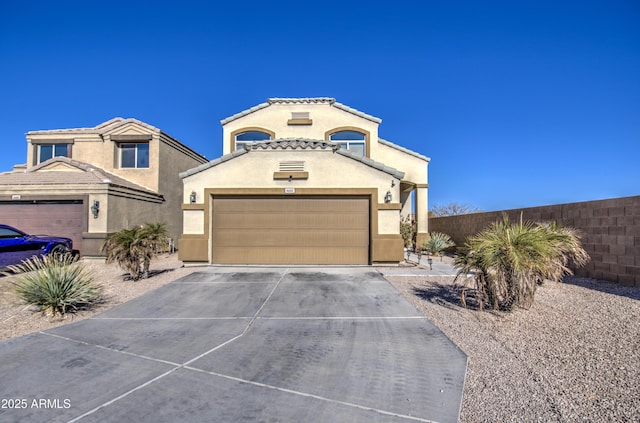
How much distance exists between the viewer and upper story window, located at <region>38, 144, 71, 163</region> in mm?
17172

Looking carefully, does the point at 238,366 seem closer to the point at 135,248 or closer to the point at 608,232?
the point at 135,248

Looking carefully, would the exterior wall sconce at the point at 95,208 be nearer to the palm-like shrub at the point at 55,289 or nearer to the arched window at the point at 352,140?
the palm-like shrub at the point at 55,289

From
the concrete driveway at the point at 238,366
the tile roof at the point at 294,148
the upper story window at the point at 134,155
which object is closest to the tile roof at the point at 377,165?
the tile roof at the point at 294,148

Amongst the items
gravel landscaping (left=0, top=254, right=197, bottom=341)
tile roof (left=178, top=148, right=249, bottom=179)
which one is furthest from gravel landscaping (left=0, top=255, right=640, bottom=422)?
tile roof (left=178, top=148, right=249, bottom=179)

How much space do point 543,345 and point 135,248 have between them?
958 cm

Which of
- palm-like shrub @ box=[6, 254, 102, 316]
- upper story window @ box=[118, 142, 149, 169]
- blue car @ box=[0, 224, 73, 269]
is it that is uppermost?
upper story window @ box=[118, 142, 149, 169]

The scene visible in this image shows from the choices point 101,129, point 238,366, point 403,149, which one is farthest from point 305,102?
point 238,366

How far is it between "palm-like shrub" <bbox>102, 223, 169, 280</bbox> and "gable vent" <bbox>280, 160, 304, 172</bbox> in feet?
15.4

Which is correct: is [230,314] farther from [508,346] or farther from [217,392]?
[508,346]

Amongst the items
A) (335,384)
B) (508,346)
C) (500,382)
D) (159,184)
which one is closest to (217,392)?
(335,384)

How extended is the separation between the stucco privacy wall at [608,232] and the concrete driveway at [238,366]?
5.74m

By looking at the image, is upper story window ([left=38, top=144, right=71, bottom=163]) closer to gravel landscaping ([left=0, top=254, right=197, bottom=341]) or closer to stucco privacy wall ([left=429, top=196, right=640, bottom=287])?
gravel landscaping ([left=0, top=254, right=197, bottom=341])

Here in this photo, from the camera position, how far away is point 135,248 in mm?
8383

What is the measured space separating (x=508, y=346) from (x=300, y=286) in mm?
4923
